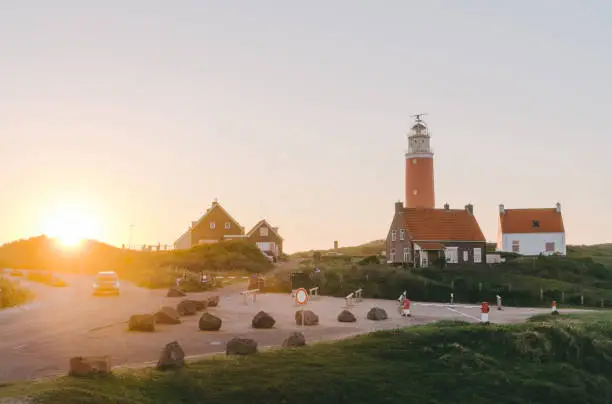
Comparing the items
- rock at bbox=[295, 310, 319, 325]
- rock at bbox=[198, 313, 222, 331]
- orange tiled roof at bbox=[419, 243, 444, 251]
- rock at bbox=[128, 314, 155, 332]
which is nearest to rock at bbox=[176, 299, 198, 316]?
rock at bbox=[198, 313, 222, 331]

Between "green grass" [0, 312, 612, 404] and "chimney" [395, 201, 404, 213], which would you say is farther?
"chimney" [395, 201, 404, 213]

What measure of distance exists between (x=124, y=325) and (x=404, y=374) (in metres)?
14.1

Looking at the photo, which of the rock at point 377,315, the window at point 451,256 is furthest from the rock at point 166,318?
the window at point 451,256

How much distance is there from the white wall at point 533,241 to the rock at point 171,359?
245 feet

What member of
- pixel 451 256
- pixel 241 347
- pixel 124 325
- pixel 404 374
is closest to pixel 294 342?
pixel 241 347

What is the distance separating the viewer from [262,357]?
25.3 metres

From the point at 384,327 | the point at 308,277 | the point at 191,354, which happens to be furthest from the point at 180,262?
the point at 191,354

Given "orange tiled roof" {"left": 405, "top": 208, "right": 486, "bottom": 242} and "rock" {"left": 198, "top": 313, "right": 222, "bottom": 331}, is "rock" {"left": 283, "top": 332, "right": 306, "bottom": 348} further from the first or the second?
"orange tiled roof" {"left": 405, "top": 208, "right": 486, "bottom": 242}

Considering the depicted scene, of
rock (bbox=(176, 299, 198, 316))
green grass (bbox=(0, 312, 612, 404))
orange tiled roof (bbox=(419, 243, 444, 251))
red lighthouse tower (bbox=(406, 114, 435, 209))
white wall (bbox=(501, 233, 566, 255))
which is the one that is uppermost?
red lighthouse tower (bbox=(406, 114, 435, 209))

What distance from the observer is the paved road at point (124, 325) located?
2533 centimetres

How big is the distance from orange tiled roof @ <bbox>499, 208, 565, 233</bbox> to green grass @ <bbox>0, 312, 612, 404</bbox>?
55.8 meters

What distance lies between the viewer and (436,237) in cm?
7225

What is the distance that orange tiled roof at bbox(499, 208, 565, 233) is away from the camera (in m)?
90.1

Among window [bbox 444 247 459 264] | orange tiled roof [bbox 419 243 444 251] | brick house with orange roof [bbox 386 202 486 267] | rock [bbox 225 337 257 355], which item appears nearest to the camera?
rock [bbox 225 337 257 355]
